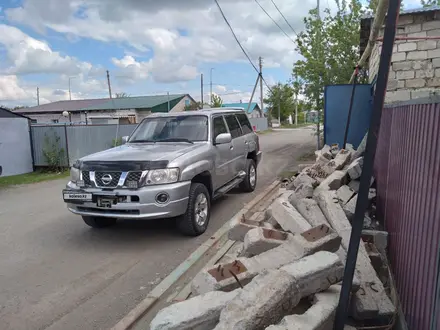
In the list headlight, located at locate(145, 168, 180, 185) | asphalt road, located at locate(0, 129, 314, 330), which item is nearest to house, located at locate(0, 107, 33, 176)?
asphalt road, located at locate(0, 129, 314, 330)

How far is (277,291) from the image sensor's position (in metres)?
2.26

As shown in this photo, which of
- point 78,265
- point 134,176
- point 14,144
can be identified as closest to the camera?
point 78,265

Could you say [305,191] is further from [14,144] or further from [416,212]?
[14,144]

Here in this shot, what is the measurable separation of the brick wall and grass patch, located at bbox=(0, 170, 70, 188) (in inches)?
413

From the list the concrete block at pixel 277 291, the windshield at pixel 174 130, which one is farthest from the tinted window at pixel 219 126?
the concrete block at pixel 277 291

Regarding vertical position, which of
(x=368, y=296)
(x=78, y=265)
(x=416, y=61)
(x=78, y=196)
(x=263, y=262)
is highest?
(x=416, y=61)

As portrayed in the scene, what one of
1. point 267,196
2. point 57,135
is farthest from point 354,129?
point 57,135

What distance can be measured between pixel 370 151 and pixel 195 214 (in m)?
3.53

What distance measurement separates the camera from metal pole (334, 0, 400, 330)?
1.91 m

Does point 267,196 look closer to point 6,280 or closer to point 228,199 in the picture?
point 228,199

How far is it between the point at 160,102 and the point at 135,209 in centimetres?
3255

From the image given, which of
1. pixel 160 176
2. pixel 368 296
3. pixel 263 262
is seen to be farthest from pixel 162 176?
pixel 368 296

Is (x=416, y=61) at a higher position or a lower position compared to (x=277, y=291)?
higher

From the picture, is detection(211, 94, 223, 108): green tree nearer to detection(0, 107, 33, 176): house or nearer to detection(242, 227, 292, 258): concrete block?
detection(0, 107, 33, 176): house
